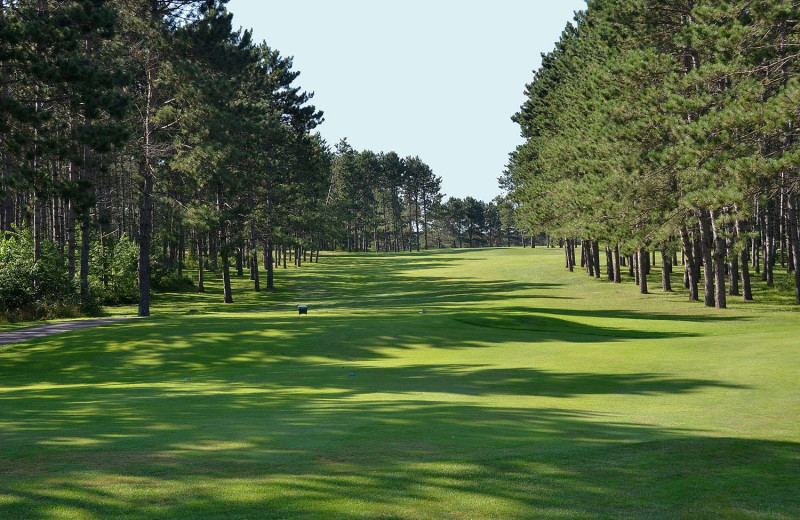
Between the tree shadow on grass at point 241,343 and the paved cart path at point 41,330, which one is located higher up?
the paved cart path at point 41,330

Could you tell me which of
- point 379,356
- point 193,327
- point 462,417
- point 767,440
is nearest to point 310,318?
point 193,327

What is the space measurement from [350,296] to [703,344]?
137 ft

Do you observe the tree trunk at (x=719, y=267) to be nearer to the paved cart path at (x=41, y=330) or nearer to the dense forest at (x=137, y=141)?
the dense forest at (x=137, y=141)

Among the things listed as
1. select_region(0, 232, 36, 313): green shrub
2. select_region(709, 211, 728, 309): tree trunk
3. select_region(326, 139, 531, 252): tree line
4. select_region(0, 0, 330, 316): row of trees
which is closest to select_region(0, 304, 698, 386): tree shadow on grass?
select_region(0, 0, 330, 316): row of trees

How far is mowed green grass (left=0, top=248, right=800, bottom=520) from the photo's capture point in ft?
22.0

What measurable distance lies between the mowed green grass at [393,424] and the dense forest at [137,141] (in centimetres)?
840

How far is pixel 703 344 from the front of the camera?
2428cm

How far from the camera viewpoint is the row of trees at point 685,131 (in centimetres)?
2802

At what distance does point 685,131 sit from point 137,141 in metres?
30.7

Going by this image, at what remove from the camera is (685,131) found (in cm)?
3253

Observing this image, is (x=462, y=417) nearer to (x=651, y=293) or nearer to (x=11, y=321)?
(x=11, y=321)

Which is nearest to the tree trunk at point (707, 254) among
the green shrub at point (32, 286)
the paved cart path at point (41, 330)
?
the paved cart path at point (41, 330)

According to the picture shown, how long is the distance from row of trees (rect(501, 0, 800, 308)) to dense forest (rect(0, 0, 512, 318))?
23989 millimetres

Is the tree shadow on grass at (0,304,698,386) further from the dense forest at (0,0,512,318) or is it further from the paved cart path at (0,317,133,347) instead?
the dense forest at (0,0,512,318)
